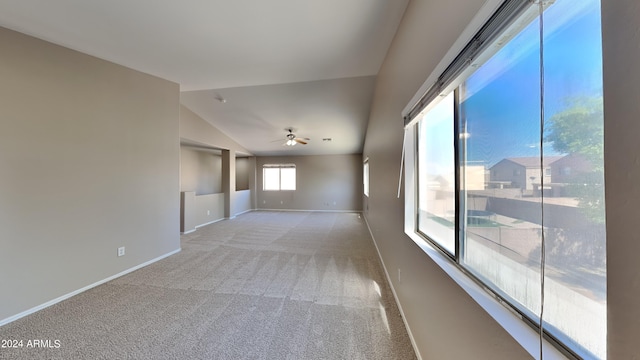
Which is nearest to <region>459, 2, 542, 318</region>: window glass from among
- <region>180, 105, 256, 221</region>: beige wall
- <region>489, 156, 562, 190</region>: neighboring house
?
<region>489, 156, 562, 190</region>: neighboring house

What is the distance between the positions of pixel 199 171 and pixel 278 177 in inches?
109

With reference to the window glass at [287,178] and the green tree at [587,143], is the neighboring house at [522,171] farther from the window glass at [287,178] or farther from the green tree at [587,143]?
the window glass at [287,178]

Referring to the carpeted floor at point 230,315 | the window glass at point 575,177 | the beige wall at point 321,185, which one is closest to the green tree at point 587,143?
the window glass at point 575,177

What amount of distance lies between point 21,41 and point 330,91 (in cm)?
351

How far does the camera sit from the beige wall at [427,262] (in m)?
0.84

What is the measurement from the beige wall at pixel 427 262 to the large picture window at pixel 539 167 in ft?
0.45

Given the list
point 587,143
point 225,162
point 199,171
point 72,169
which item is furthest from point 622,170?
point 199,171

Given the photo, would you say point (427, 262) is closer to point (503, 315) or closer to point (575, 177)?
point (503, 315)

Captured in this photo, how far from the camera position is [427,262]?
135 cm

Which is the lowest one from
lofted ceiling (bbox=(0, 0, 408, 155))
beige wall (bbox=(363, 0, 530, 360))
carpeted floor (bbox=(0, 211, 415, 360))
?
carpeted floor (bbox=(0, 211, 415, 360))

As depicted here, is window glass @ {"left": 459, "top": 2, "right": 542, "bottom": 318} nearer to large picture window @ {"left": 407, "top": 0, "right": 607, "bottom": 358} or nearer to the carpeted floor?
large picture window @ {"left": 407, "top": 0, "right": 607, "bottom": 358}

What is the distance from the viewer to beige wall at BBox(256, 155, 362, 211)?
318 inches

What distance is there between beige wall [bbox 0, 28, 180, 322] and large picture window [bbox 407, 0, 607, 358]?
3488mm

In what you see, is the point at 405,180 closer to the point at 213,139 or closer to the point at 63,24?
the point at 63,24
